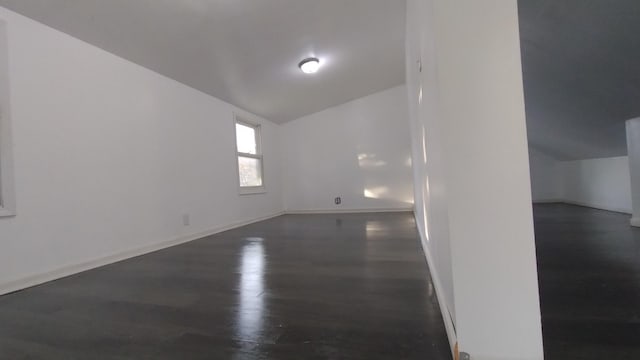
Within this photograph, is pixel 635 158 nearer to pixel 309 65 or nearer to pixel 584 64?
pixel 584 64

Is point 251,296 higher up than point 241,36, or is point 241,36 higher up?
point 241,36

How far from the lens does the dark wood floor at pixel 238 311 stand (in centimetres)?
102

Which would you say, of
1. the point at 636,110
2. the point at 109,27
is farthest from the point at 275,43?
the point at 636,110

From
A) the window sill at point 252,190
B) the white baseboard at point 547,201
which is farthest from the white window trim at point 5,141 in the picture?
the white baseboard at point 547,201

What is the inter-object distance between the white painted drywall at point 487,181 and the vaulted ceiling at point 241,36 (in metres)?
2.01

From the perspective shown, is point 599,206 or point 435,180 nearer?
point 435,180

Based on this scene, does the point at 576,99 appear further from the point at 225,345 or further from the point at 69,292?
the point at 69,292

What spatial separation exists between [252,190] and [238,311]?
3.60 m

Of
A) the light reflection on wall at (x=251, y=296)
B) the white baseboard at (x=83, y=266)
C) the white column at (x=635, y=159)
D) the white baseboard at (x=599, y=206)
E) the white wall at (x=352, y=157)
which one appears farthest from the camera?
the white wall at (x=352, y=157)

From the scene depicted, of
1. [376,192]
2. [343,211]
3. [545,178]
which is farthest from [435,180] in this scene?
[545,178]

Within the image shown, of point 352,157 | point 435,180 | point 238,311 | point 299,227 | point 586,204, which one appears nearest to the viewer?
point 435,180

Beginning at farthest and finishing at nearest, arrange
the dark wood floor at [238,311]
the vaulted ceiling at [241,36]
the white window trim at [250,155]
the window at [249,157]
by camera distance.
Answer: the window at [249,157] → the white window trim at [250,155] → the vaulted ceiling at [241,36] → the dark wood floor at [238,311]

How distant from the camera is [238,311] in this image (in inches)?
52.0

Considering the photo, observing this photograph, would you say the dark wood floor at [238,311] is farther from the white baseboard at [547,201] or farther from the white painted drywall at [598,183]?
the white baseboard at [547,201]
